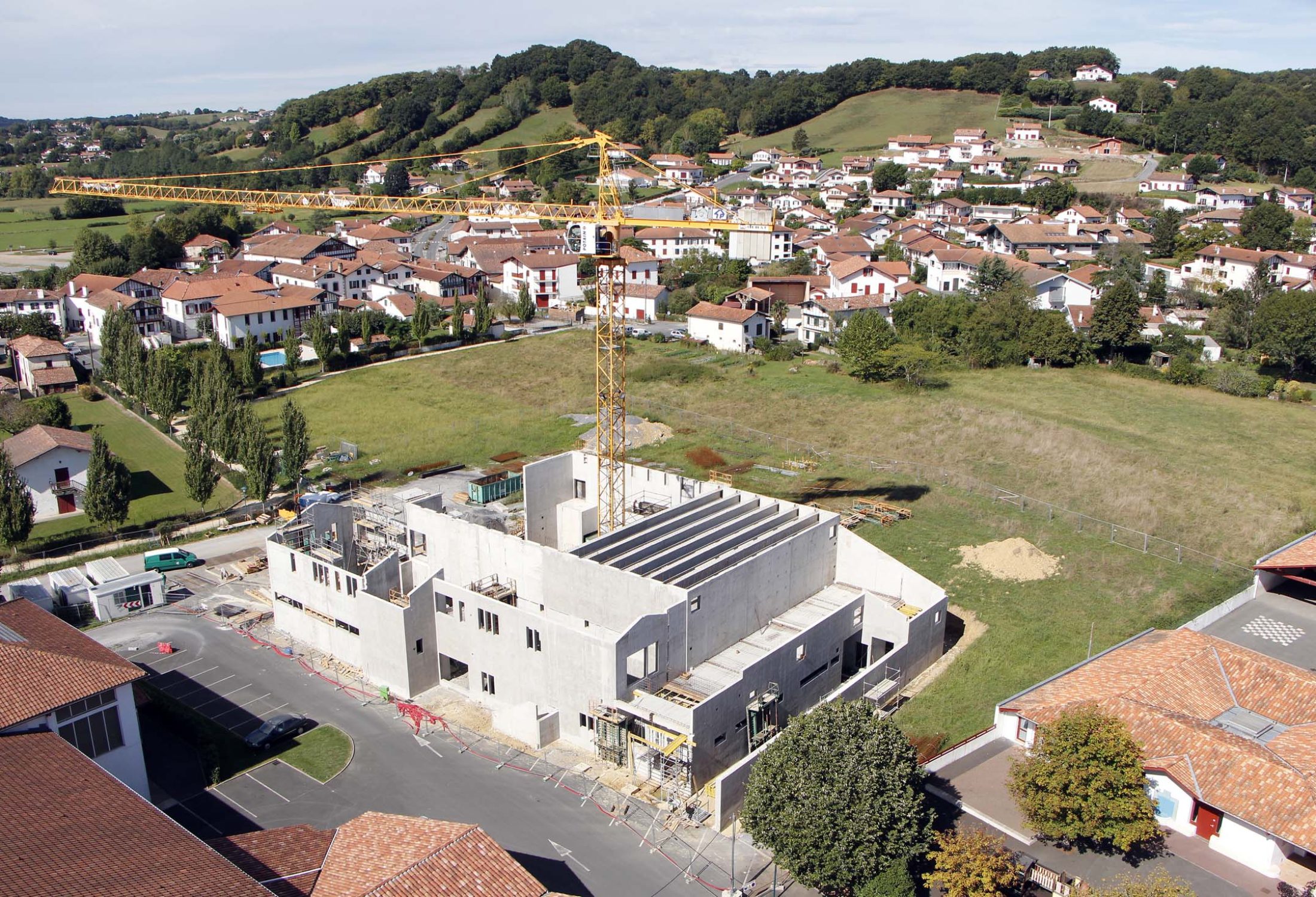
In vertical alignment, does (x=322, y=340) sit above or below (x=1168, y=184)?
below

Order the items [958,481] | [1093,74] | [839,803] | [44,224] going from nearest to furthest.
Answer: [839,803]
[958,481]
[44,224]
[1093,74]

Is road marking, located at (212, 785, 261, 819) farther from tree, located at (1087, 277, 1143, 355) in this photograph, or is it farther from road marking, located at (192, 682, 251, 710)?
tree, located at (1087, 277, 1143, 355)

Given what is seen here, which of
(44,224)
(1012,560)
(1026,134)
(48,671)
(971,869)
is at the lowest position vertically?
(1012,560)

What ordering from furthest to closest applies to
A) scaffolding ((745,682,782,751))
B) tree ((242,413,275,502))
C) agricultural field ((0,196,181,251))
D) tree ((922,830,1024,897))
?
1. agricultural field ((0,196,181,251))
2. tree ((242,413,275,502))
3. scaffolding ((745,682,782,751))
4. tree ((922,830,1024,897))

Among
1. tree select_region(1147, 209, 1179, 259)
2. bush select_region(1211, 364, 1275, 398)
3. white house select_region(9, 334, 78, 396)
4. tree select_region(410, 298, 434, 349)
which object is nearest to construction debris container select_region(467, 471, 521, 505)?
tree select_region(410, 298, 434, 349)

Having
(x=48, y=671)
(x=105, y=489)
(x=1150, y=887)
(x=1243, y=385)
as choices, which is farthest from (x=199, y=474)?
(x=1243, y=385)

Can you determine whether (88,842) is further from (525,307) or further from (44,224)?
(44,224)
